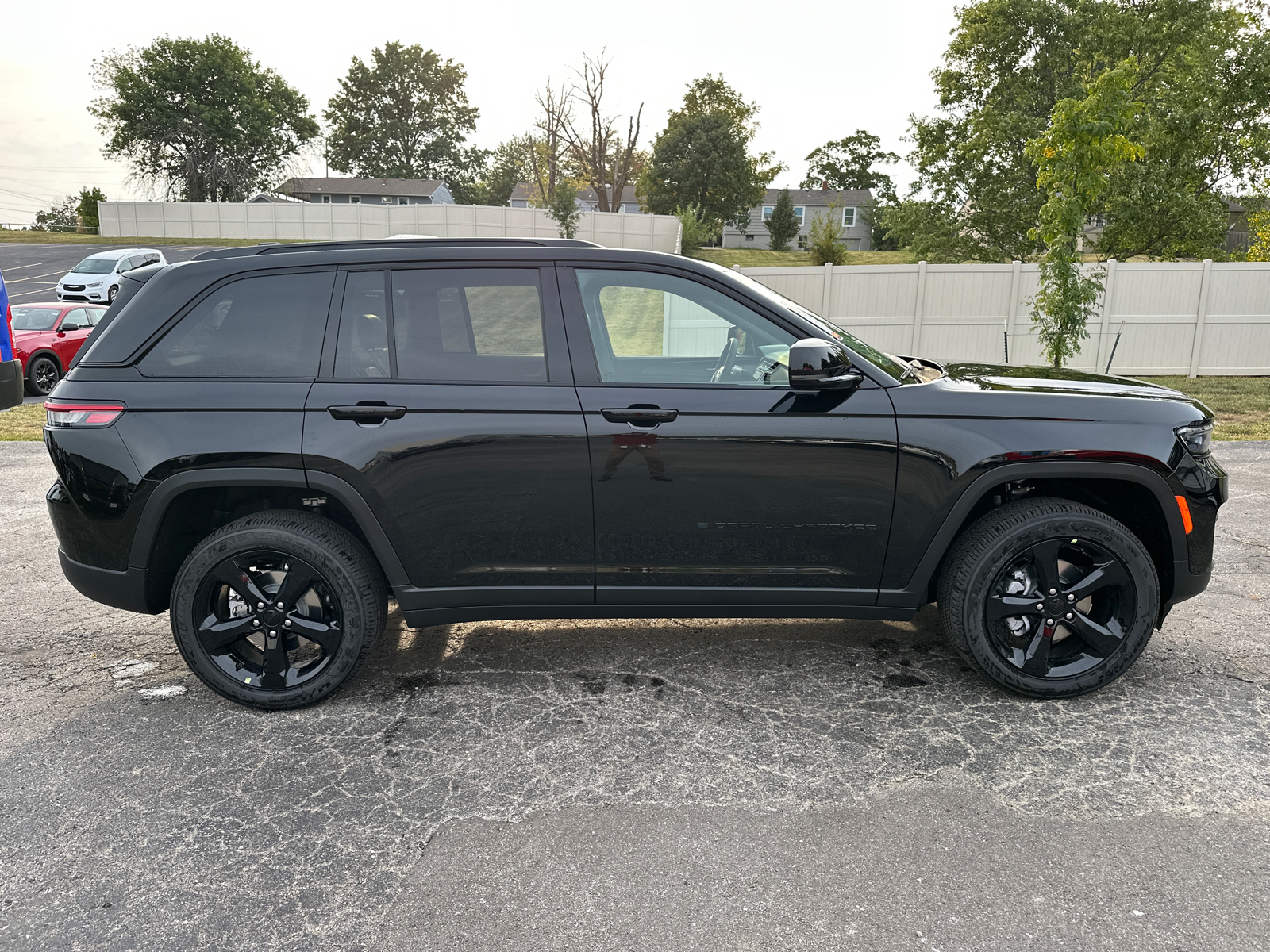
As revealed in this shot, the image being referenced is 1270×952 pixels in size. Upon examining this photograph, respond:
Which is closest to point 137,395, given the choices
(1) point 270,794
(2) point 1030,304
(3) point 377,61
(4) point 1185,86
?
(1) point 270,794

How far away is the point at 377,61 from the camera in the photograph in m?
77.6

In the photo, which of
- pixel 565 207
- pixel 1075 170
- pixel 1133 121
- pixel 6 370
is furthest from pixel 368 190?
pixel 6 370

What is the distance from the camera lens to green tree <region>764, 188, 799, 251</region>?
5575 centimetres

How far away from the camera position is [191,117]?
6084cm

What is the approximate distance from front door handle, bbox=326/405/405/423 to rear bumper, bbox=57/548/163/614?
104 centimetres

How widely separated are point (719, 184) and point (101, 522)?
56167 millimetres

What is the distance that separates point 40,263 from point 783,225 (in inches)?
1540

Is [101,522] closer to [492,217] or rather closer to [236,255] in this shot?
[236,255]

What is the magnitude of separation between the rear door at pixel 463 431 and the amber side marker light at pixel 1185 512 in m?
2.34

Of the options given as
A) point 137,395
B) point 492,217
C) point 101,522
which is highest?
point 492,217

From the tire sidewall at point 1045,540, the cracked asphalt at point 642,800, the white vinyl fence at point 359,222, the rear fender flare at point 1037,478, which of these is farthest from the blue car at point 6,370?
the white vinyl fence at point 359,222

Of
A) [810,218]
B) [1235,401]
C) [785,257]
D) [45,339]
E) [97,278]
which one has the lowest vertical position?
[1235,401]

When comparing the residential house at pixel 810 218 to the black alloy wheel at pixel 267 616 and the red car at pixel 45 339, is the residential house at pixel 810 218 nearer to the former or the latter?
the red car at pixel 45 339

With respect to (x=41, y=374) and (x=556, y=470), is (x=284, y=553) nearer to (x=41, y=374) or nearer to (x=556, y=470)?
(x=556, y=470)
